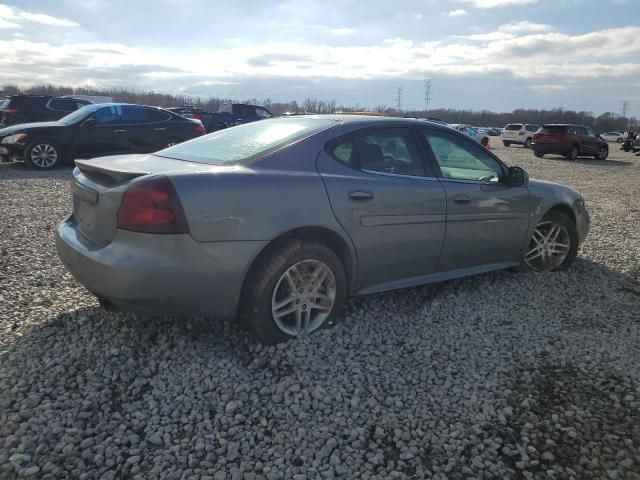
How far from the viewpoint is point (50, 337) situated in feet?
10.4

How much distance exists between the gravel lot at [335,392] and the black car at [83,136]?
25.2 ft

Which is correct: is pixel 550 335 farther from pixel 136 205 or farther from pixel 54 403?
pixel 54 403

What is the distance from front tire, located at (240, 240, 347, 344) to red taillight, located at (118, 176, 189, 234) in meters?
0.58

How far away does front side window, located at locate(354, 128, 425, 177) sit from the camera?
3.58 metres

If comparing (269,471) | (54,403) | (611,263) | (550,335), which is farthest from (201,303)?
(611,263)

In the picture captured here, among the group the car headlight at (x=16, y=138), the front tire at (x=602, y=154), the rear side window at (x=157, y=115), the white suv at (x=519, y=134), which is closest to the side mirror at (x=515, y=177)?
the rear side window at (x=157, y=115)

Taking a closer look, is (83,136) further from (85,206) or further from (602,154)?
(602,154)

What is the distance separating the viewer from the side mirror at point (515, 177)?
14.4 feet

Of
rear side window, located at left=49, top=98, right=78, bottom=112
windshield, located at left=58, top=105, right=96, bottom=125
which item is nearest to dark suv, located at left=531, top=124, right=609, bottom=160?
windshield, located at left=58, top=105, right=96, bottom=125

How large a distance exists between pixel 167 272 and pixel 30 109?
49.2 feet

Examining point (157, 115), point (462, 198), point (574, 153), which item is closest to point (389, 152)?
point (462, 198)

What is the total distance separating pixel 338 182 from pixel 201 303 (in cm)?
119

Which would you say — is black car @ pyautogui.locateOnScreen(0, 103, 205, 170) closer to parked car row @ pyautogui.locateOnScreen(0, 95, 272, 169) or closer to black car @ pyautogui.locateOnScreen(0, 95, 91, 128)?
parked car row @ pyautogui.locateOnScreen(0, 95, 272, 169)

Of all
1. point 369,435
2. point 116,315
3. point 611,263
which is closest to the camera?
point 369,435
